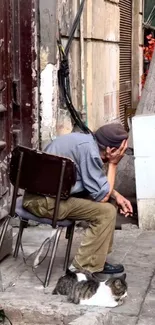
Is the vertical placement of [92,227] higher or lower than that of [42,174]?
lower

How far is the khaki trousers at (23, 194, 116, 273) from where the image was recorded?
17.1 feet

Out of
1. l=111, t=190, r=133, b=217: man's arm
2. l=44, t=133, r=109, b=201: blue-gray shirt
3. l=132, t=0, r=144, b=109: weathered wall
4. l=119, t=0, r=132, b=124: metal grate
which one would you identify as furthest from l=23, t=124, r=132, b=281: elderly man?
l=132, t=0, r=144, b=109: weathered wall

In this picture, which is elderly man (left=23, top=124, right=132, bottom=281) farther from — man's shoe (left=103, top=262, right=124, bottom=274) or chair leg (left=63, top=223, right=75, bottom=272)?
chair leg (left=63, top=223, right=75, bottom=272)

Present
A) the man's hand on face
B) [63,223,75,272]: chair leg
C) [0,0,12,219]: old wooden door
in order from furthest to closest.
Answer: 1. [0,0,12,219]: old wooden door
2. [63,223,75,272]: chair leg
3. the man's hand on face

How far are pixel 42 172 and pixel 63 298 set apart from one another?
0.87 meters

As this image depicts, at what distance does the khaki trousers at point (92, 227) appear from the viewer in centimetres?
522

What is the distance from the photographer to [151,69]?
9.02 metres

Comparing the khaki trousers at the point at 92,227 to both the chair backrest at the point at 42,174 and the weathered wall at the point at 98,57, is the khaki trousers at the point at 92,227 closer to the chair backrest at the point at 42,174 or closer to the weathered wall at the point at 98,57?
the chair backrest at the point at 42,174

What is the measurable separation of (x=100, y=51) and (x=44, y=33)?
226 cm

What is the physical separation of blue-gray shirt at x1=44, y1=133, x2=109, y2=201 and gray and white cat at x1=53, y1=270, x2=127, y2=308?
0.56 metres

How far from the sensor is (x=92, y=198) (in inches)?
209

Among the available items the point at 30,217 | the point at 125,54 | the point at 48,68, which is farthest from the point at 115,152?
the point at 125,54

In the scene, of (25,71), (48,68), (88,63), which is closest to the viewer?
(25,71)

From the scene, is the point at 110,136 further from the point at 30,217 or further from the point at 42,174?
the point at 30,217
